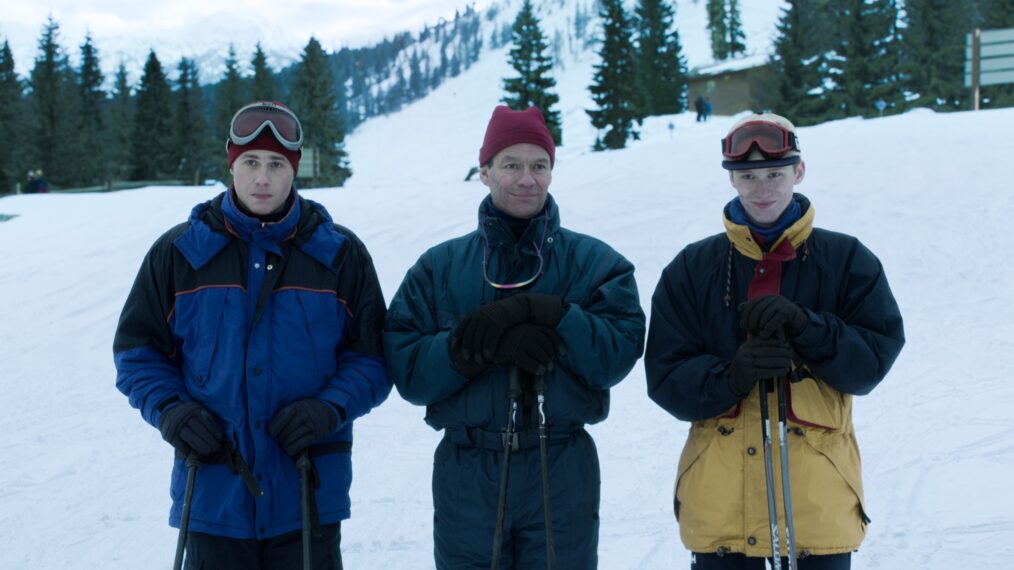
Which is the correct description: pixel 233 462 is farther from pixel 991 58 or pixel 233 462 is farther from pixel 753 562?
pixel 991 58

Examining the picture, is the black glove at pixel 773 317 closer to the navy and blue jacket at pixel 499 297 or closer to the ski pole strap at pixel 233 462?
the navy and blue jacket at pixel 499 297

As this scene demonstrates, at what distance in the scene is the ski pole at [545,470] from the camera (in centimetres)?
267

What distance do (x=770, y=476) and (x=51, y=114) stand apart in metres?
51.6

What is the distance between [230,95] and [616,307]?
186ft

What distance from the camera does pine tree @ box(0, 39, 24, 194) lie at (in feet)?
141

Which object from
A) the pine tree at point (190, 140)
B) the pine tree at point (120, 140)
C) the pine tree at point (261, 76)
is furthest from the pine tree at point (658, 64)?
the pine tree at point (120, 140)

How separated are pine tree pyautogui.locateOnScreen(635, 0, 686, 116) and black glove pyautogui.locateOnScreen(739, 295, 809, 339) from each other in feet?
162

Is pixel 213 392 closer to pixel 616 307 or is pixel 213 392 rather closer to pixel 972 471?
pixel 616 307

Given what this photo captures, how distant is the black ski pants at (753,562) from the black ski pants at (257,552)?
1.24 m

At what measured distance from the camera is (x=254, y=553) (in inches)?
111

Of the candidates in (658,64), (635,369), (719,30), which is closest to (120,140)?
(658,64)

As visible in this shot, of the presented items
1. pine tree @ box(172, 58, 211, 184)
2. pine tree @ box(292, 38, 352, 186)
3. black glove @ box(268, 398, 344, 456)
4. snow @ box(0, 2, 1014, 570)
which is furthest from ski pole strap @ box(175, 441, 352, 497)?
pine tree @ box(172, 58, 211, 184)

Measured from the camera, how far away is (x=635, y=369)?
7.21 meters

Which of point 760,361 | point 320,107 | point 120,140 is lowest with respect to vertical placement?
point 760,361
